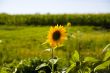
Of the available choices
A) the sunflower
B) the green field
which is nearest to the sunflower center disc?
the sunflower

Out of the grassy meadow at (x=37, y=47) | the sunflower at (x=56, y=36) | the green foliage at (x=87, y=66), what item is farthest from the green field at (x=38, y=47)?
the green foliage at (x=87, y=66)

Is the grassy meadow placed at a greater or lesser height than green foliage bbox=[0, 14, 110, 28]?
greater

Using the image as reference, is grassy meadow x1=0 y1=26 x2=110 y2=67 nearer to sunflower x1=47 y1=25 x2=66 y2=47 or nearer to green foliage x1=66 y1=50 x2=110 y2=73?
sunflower x1=47 y1=25 x2=66 y2=47

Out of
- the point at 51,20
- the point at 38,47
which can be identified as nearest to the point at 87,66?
the point at 38,47

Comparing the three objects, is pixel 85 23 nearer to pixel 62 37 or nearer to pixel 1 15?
pixel 1 15

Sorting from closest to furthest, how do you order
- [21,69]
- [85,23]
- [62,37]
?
→ [62,37]
[21,69]
[85,23]

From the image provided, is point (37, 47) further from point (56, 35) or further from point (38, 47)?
point (56, 35)

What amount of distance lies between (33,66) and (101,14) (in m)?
28.2

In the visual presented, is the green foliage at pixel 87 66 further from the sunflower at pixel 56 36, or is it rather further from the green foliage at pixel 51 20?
the green foliage at pixel 51 20

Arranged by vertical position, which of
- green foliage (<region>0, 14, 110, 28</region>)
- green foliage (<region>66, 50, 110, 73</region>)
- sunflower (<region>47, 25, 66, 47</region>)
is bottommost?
green foliage (<region>0, 14, 110, 28</region>)

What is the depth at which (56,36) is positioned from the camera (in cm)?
215

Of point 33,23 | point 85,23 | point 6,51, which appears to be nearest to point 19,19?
point 33,23

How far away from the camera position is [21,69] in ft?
7.88

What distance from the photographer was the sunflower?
2094 mm
